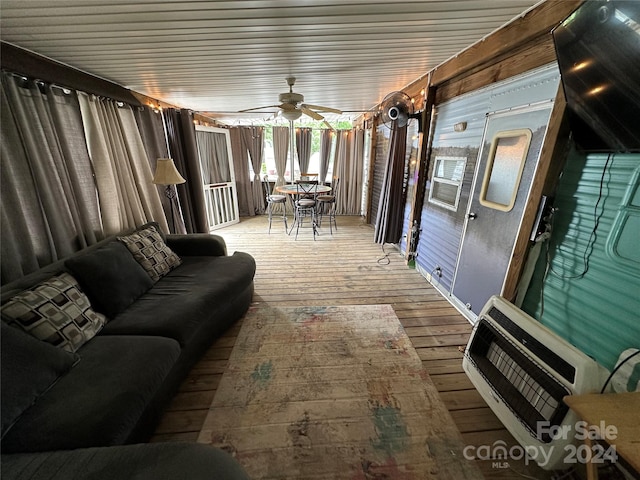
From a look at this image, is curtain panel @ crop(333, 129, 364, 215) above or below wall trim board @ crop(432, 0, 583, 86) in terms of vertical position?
below

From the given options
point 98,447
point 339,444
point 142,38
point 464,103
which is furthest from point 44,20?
point 464,103

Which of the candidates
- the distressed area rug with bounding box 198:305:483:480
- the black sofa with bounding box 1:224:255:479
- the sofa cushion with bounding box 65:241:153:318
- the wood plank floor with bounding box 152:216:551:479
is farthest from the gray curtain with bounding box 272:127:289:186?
the distressed area rug with bounding box 198:305:483:480

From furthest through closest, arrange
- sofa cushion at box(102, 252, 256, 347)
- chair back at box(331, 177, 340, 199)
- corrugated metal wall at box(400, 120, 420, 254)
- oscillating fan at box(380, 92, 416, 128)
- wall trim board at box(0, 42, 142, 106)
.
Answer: chair back at box(331, 177, 340, 199) → corrugated metal wall at box(400, 120, 420, 254) → oscillating fan at box(380, 92, 416, 128) → wall trim board at box(0, 42, 142, 106) → sofa cushion at box(102, 252, 256, 347)

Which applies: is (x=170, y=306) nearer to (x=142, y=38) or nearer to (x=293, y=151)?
(x=142, y=38)

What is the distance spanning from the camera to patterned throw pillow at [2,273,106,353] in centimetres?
117

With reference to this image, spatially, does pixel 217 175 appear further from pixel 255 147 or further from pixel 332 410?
pixel 332 410

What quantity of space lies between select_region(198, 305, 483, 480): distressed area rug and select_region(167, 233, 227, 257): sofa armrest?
954 mm

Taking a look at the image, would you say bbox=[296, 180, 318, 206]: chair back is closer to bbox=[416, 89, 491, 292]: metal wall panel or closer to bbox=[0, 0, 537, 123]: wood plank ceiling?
bbox=[0, 0, 537, 123]: wood plank ceiling

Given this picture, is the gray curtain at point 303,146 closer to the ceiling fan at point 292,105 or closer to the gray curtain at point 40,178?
the ceiling fan at point 292,105

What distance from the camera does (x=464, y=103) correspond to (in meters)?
2.29

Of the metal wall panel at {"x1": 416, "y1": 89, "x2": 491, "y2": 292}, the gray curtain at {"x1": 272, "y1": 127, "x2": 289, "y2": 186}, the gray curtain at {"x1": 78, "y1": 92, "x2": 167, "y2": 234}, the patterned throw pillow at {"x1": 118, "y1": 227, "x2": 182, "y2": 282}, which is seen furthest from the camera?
the gray curtain at {"x1": 272, "y1": 127, "x2": 289, "y2": 186}

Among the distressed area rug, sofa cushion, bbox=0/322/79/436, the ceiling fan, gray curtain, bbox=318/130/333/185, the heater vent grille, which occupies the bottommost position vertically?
the distressed area rug

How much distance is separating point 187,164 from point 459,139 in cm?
370

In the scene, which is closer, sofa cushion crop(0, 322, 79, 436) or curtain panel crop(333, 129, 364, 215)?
sofa cushion crop(0, 322, 79, 436)
